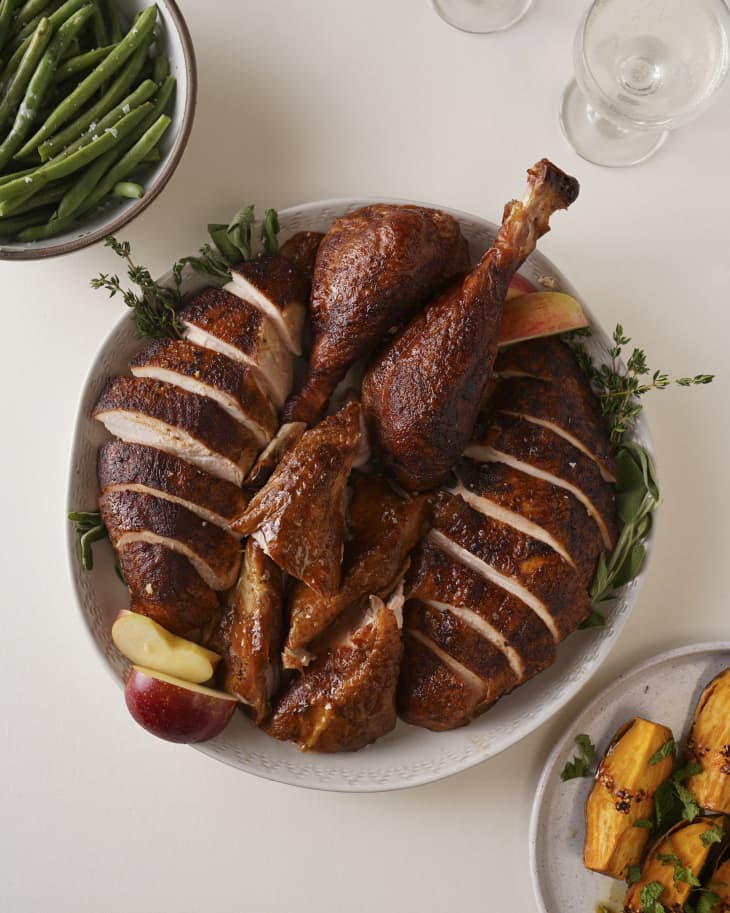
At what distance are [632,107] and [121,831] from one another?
8.45ft

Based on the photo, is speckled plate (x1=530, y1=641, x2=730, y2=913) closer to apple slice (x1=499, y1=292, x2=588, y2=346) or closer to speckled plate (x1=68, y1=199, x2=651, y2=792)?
speckled plate (x1=68, y1=199, x2=651, y2=792)

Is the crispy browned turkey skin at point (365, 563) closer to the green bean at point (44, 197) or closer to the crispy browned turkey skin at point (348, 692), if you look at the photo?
the crispy browned turkey skin at point (348, 692)

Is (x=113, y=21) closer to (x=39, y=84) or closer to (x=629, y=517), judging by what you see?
(x=39, y=84)

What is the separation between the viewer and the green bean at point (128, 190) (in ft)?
7.18

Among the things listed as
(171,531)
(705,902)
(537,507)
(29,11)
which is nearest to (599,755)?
(705,902)

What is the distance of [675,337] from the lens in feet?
8.34

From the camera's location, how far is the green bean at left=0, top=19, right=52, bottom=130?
2152 millimetres

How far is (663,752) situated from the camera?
2.37m

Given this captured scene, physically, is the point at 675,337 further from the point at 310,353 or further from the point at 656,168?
the point at 310,353

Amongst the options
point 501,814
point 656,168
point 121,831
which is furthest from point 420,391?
point 121,831

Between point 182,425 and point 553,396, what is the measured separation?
38.7 inches

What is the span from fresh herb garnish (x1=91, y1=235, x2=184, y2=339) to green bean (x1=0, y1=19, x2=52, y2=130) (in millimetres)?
409

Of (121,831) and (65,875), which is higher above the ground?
(121,831)

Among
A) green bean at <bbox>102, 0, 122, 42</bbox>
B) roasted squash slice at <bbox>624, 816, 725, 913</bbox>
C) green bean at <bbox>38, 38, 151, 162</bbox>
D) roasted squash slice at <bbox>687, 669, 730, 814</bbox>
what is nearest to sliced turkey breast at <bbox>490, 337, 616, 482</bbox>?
roasted squash slice at <bbox>687, 669, 730, 814</bbox>
